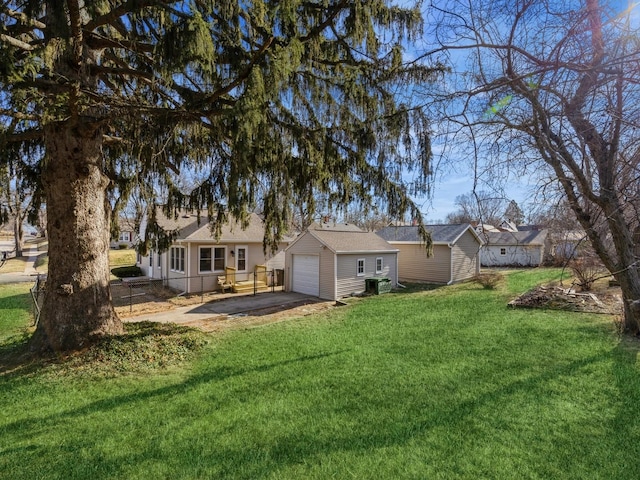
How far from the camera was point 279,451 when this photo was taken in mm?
3496

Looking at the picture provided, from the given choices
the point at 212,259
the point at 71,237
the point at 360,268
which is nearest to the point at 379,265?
the point at 360,268

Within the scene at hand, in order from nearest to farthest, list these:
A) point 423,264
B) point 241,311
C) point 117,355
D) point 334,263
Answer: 1. point 117,355
2. point 241,311
3. point 334,263
4. point 423,264

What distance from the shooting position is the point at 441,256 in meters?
18.9

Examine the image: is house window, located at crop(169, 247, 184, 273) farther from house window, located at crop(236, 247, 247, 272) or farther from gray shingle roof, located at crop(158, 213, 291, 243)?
house window, located at crop(236, 247, 247, 272)

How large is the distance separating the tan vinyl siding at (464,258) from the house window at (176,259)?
1417 centimetres

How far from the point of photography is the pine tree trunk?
6145 mm

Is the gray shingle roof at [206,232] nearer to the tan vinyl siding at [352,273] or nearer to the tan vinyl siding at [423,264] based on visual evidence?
the tan vinyl siding at [352,273]

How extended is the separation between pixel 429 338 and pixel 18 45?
29.0 ft

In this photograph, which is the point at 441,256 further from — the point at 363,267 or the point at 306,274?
the point at 306,274

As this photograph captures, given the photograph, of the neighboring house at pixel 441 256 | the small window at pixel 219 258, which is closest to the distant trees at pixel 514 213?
the small window at pixel 219 258

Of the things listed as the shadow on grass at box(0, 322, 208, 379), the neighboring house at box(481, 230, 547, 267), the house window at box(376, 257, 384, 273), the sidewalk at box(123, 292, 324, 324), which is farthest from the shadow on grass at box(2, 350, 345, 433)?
the neighboring house at box(481, 230, 547, 267)

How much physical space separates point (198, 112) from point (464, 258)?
18.4 m

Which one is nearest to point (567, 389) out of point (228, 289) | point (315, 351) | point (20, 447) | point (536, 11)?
point (315, 351)

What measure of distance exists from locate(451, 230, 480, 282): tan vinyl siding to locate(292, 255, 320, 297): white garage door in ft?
27.9
